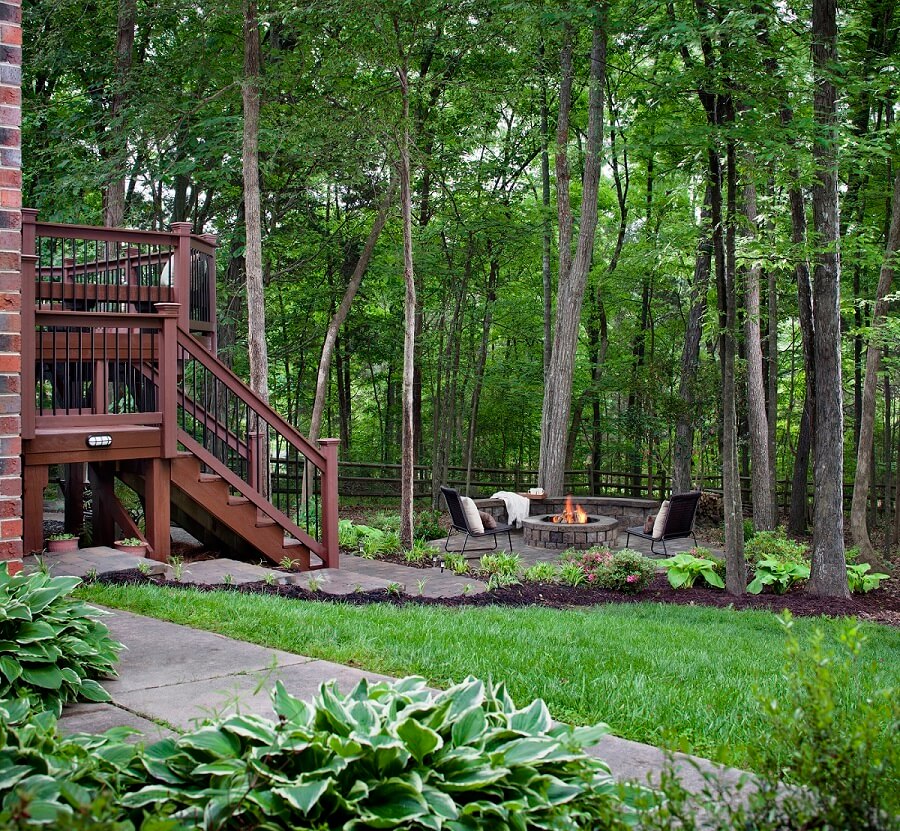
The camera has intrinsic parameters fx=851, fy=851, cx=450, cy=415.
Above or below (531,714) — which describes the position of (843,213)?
above

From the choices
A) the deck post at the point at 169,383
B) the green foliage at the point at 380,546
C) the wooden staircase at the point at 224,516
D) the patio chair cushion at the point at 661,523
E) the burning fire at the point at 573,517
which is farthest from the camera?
the burning fire at the point at 573,517

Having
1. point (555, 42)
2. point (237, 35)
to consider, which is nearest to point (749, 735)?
point (555, 42)

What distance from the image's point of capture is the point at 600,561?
959 centimetres

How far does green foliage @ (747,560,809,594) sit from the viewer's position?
9.93m

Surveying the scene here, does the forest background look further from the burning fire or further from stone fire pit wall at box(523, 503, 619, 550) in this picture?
the burning fire

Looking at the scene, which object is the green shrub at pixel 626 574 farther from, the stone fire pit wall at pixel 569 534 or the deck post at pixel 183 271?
the deck post at pixel 183 271

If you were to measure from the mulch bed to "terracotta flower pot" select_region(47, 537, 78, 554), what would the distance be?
107cm

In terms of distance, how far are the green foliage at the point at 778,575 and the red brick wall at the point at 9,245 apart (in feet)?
27.4

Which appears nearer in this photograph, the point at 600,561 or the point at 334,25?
the point at 600,561

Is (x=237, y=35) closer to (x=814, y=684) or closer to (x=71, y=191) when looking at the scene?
(x=71, y=191)

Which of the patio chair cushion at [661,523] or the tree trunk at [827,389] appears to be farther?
the patio chair cushion at [661,523]

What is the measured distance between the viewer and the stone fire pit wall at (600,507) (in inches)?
569

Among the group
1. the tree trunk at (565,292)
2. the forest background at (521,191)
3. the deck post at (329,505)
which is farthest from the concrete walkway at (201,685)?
the tree trunk at (565,292)

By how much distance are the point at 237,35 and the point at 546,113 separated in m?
6.61
